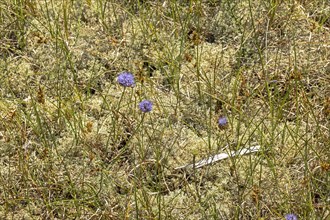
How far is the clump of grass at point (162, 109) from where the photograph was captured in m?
2.29

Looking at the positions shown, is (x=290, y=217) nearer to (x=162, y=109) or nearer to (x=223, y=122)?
(x=223, y=122)

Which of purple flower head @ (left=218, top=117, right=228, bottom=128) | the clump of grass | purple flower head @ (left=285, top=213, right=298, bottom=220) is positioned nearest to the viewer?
purple flower head @ (left=285, top=213, right=298, bottom=220)

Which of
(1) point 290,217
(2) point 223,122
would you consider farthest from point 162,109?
(1) point 290,217

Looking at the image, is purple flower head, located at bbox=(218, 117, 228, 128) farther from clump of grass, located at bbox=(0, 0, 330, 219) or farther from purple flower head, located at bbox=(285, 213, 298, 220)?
purple flower head, located at bbox=(285, 213, 298, 220)

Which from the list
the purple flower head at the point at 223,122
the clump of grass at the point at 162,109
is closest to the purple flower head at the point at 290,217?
the clump of grass at the point at 162,109

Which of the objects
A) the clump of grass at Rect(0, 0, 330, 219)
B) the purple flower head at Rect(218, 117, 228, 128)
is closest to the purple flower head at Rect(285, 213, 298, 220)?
the clump of grass at Rect(0, 0, 330, 219)

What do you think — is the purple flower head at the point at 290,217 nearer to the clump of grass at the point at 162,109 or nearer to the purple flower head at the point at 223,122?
the clump of grass at the point at 162,109

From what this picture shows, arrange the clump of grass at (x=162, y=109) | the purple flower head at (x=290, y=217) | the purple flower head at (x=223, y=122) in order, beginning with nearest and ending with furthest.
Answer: the purple flower head at (x=290, y=217), the clump of grass at (x=162, y=109), the purple flower head at (x=223, y=122)

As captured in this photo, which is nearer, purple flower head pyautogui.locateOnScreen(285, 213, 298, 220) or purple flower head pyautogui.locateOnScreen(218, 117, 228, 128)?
purple flower head pyautogui.locateOnScreen(285, 213, 298, 220)

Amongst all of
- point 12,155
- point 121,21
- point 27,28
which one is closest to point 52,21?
point 27,28

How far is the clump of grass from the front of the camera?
2.29 metres

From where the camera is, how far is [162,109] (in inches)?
104

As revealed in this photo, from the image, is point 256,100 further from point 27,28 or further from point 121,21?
point 27,28

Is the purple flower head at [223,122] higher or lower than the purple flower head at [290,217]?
higher
